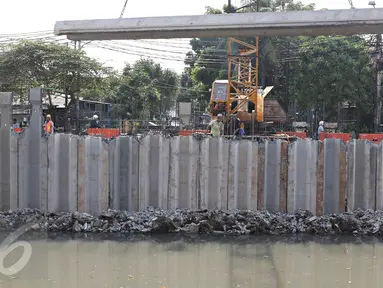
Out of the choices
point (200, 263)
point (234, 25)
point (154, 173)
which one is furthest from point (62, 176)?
point (234, 25)

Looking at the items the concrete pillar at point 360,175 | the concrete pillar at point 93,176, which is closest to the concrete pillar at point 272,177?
the concrete pillar at point 360,175

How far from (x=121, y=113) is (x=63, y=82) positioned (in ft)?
28.9

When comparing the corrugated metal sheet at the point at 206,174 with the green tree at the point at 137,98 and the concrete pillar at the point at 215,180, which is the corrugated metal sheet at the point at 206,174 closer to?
the concrete pillar at the point at 215,180

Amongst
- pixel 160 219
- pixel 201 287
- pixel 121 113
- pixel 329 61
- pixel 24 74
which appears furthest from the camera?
pixel 121 113

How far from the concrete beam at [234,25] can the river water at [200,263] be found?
3.53m

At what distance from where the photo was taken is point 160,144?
30.8 feet

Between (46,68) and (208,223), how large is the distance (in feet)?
90.2

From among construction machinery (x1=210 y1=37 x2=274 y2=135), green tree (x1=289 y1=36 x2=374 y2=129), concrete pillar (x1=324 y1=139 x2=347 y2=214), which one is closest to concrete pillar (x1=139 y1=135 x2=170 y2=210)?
concrete pillar (x1=324 y1=139 x2=347 y2=214)

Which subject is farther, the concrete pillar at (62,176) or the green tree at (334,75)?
the green tree at (334,75)

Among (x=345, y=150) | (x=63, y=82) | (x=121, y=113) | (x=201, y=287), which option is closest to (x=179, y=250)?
(x=201, y=287)

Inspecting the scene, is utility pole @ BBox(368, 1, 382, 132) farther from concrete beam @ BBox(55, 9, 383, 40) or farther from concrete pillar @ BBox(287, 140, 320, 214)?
concrete beam @ BBox(55, 9, 383, 40)

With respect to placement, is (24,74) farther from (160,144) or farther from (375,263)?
(375,263)

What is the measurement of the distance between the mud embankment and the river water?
0.31 metres

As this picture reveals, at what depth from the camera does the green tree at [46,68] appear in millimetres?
32531
